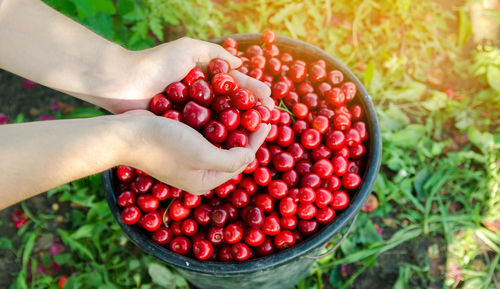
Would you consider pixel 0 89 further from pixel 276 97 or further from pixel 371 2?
pixel 371 2

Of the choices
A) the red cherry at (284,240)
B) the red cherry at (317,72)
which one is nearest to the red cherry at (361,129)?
the red cherry at (317,72)

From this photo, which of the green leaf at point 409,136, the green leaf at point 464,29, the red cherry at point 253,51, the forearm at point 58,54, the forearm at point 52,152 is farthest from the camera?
the green leaf at point 464,29

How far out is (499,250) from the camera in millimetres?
3480

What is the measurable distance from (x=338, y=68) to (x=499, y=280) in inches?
94.4

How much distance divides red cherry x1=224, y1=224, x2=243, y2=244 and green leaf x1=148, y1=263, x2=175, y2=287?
119 centimetres

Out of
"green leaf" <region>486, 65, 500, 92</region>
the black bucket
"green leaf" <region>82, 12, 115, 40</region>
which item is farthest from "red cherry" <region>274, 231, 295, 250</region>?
"green leaf" <region>486, 65, 500, 92</region>

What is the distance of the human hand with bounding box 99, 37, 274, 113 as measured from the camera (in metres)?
2.58

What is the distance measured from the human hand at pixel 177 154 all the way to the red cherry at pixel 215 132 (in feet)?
0.66

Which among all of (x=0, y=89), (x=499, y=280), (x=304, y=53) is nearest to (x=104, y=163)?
(x=304, y=53)

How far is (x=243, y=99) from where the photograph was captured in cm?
237

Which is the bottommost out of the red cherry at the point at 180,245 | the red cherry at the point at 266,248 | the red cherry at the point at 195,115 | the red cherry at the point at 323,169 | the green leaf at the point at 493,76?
the red cherry at the point at 180,245

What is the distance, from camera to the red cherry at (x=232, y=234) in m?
2.43

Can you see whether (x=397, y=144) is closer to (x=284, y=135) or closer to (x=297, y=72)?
(x=297, y=72)

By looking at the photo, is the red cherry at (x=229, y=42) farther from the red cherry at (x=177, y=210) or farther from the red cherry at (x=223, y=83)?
the red cherry at (x=177, y=210)
